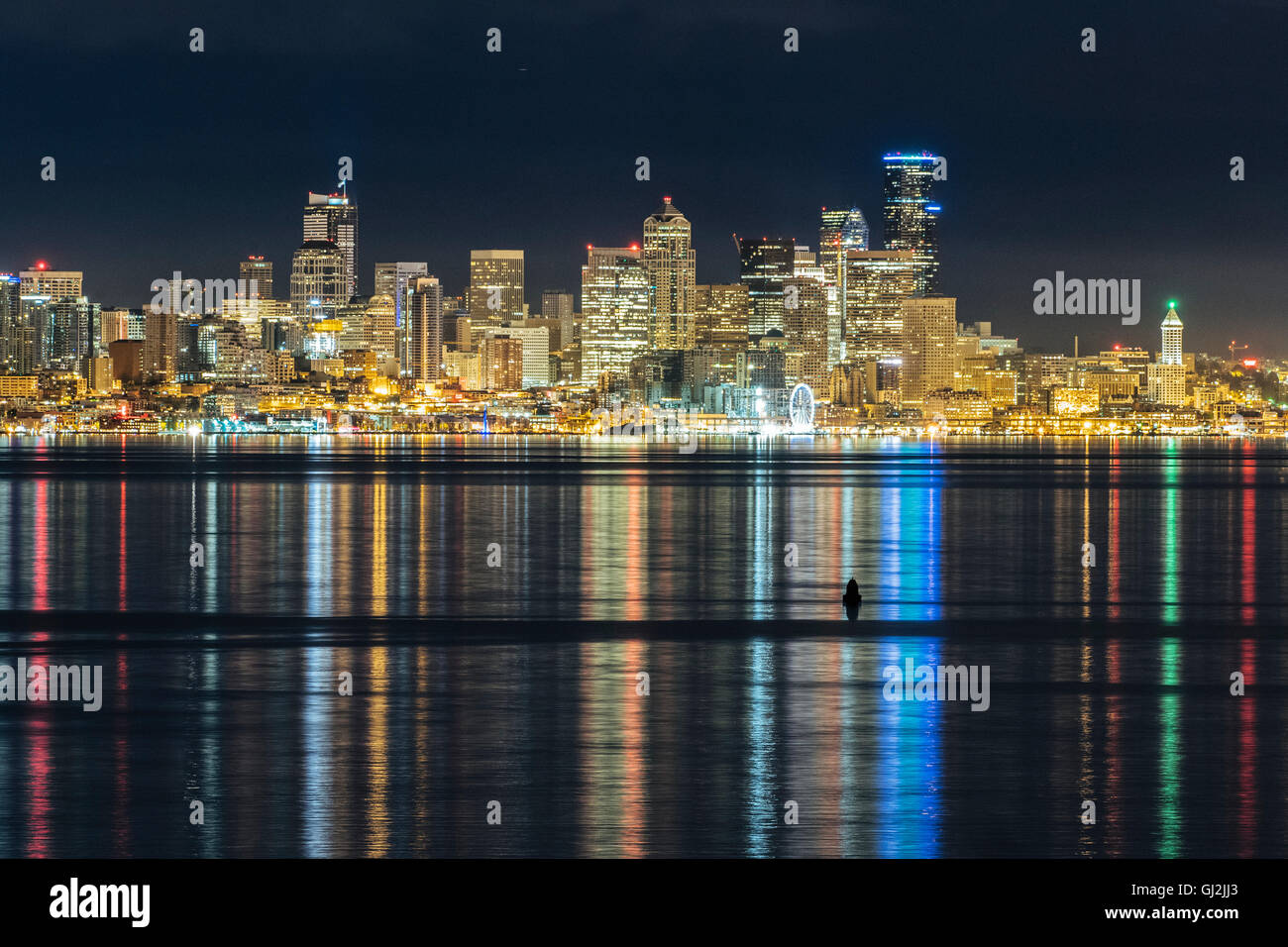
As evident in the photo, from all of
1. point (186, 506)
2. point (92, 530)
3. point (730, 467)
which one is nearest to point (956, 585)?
point (92, 530)

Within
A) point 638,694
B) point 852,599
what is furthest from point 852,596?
point 638,694

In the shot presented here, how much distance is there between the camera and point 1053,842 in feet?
53.0

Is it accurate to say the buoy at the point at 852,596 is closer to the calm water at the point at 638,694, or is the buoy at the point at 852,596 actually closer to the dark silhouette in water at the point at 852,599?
the dark silhouette in water at the point at 852,599

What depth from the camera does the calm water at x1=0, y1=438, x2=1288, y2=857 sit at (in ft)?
55.4

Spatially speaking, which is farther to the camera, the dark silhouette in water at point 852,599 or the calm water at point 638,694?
the dark silhouette in water at point 852,599

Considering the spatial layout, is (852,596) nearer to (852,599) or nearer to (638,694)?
(852,599)

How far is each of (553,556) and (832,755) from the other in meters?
33.3

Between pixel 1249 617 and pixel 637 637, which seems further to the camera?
pixel 1249 617

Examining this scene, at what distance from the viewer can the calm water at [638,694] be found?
16875mm

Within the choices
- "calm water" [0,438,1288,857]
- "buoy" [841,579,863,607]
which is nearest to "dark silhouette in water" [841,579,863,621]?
"buoy" [841,579,863,607]

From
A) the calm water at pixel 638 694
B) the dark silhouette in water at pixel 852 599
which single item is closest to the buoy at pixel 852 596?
the dark silhouette in water at pixel 852 599
